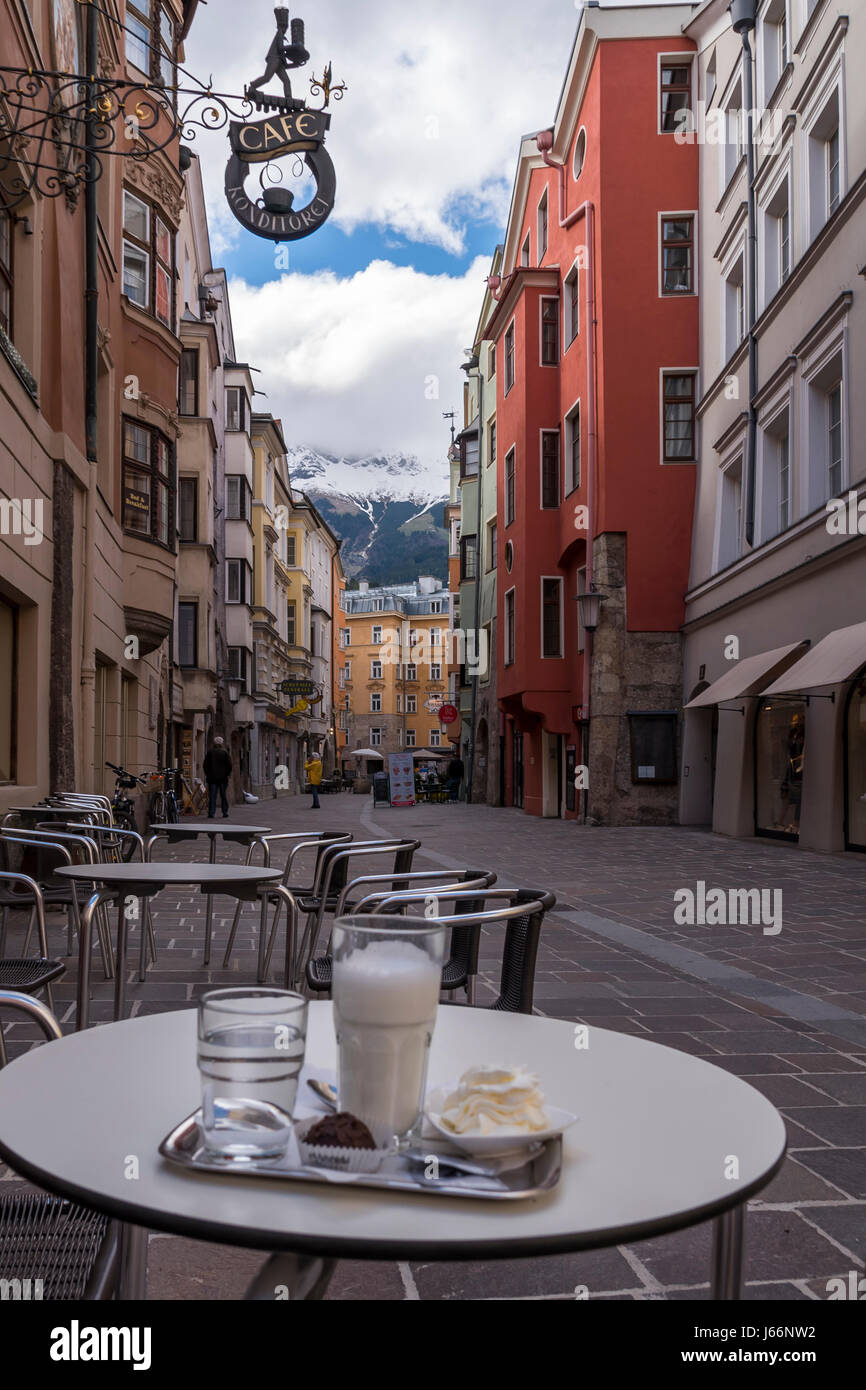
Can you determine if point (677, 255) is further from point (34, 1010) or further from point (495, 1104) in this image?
point (495, 1104)

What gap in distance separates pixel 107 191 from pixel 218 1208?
16161 millimetres

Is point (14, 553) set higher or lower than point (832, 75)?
lower

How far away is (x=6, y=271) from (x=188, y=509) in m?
18.5

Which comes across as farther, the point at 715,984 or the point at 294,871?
the point at 294,871

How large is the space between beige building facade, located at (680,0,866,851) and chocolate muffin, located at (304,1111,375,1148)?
12217 millimetres

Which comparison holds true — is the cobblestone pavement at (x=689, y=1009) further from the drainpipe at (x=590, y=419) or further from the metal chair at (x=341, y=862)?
the drainpipe at (x=590, y=419)

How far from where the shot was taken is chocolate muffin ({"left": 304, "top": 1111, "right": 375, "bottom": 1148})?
46.8 inches

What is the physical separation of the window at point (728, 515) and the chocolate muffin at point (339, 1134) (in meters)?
20.4

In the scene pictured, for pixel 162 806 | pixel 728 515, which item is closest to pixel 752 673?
pixel 728 515

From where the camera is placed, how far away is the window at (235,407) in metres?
38.9

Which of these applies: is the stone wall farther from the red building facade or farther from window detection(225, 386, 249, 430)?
window detection(225, 386, 249, 430)

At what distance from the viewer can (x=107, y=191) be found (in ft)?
49.6

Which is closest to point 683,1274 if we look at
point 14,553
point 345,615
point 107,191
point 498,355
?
point 14,553
